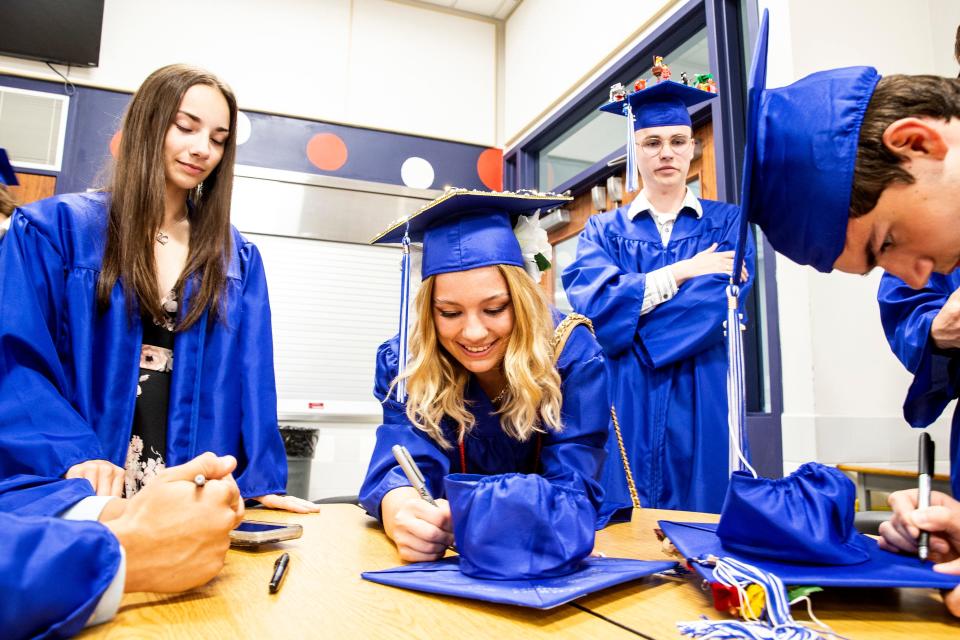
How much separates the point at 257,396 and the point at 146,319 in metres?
0.34

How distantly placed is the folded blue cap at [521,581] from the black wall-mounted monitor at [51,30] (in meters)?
4.92

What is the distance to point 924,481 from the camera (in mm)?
906

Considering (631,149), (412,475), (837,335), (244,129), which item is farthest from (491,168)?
(412,475)

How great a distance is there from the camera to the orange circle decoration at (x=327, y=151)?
5102mm

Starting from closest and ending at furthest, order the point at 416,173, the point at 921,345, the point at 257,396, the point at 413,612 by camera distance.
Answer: the point at 413,612, the point at 921,345, the point at 257,396, the point at 416,173

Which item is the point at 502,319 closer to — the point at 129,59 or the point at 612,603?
the point at 612,603

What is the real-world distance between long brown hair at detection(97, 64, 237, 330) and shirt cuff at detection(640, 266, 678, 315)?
1.37 m

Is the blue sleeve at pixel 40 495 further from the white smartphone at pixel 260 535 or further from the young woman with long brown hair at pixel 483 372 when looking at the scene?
the young woman with long brown hair at pixel 483 372

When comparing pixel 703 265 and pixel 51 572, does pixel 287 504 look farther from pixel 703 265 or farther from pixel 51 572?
pixel 703 265

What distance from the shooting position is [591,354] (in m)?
1.46

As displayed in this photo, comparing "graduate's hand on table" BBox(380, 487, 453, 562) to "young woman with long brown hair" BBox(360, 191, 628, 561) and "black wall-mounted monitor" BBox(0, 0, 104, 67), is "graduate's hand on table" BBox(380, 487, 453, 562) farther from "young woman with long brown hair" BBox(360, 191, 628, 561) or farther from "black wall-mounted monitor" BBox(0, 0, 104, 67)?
"black wall-mounted monitor" BBox(0, 0, 104, 67)

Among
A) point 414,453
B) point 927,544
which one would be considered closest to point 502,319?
point 414,453

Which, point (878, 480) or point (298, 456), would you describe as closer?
point (878, 480)

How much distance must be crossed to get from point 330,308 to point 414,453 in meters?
3.85
